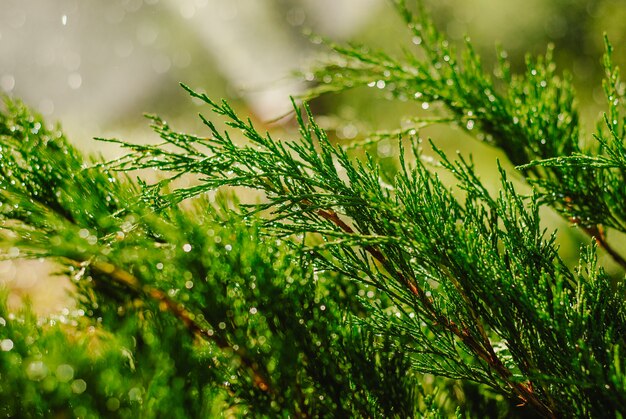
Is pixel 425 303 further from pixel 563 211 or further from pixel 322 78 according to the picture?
pixel 322 78

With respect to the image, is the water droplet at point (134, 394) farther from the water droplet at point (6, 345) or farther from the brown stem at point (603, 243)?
the brown stem at point (603, 243)

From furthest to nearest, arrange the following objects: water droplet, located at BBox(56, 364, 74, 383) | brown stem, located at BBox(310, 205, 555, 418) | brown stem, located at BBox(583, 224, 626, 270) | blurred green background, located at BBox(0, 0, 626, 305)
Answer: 1. blurred green background, located at BBox(0, 0, 626, 305)
2. brown stem, located at BBox(583, 224, 626, 270)
3. brown stem, located at BBox(310, 205, 555, 418)
4. water droplet, located at BBox(56, 364, 74, 383)

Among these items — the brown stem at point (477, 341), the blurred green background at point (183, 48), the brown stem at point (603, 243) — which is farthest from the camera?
the blurred green background at point (183, 48)

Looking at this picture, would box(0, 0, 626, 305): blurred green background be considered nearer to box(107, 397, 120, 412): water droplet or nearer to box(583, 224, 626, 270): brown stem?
box(583, 224, 626, 270): brown stem

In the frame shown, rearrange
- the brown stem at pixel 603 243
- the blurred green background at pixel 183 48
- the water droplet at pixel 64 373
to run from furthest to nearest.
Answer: the blurred green background at pixel 183 48 < the brown stem at pixel 603 243 < the water droplet at pixel 64 373

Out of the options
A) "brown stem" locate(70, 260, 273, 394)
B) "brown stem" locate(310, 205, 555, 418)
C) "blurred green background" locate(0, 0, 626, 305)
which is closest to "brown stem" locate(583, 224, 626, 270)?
"brown stem" locate(310, 205, 555, 418)

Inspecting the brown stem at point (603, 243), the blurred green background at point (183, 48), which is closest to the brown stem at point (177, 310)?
the brown stem at point (603, 243)
